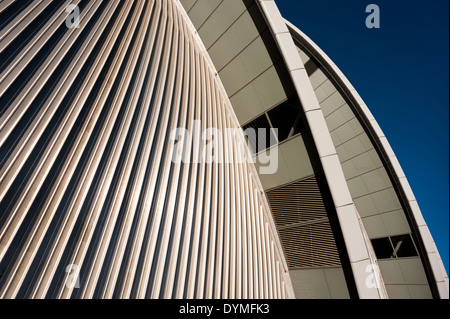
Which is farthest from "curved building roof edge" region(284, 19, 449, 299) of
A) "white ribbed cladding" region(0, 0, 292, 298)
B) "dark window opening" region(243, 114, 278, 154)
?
"white ribbed cladding" region(0, 0, 292, 298)

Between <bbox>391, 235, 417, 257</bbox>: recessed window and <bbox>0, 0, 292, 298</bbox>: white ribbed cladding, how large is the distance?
9.16 meters

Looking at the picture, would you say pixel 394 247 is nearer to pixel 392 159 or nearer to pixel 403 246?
pixel 403 246

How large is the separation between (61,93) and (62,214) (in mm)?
1811

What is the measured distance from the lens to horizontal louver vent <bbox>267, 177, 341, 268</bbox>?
260 inches

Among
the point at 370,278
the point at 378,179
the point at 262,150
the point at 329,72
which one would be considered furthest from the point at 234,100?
the point at 378,179

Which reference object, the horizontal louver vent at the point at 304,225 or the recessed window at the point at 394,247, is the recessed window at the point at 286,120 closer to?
the horizontal louver vent at the point at 304,225

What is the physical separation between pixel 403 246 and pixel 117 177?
47.3ft

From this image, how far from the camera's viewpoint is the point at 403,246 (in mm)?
11664

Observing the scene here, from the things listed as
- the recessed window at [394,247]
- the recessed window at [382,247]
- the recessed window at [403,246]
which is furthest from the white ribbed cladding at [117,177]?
the recessed window at [403,246]

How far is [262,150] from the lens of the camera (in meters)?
7.44

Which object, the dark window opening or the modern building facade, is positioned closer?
the modern building facade

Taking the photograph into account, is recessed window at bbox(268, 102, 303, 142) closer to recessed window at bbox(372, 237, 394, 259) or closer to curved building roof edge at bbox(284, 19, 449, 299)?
curved building roof edge at bbox(284, 19, 449, 299)

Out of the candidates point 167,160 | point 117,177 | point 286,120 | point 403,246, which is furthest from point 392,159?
point 117,177

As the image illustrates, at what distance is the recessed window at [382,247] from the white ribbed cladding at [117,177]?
8.72 m
